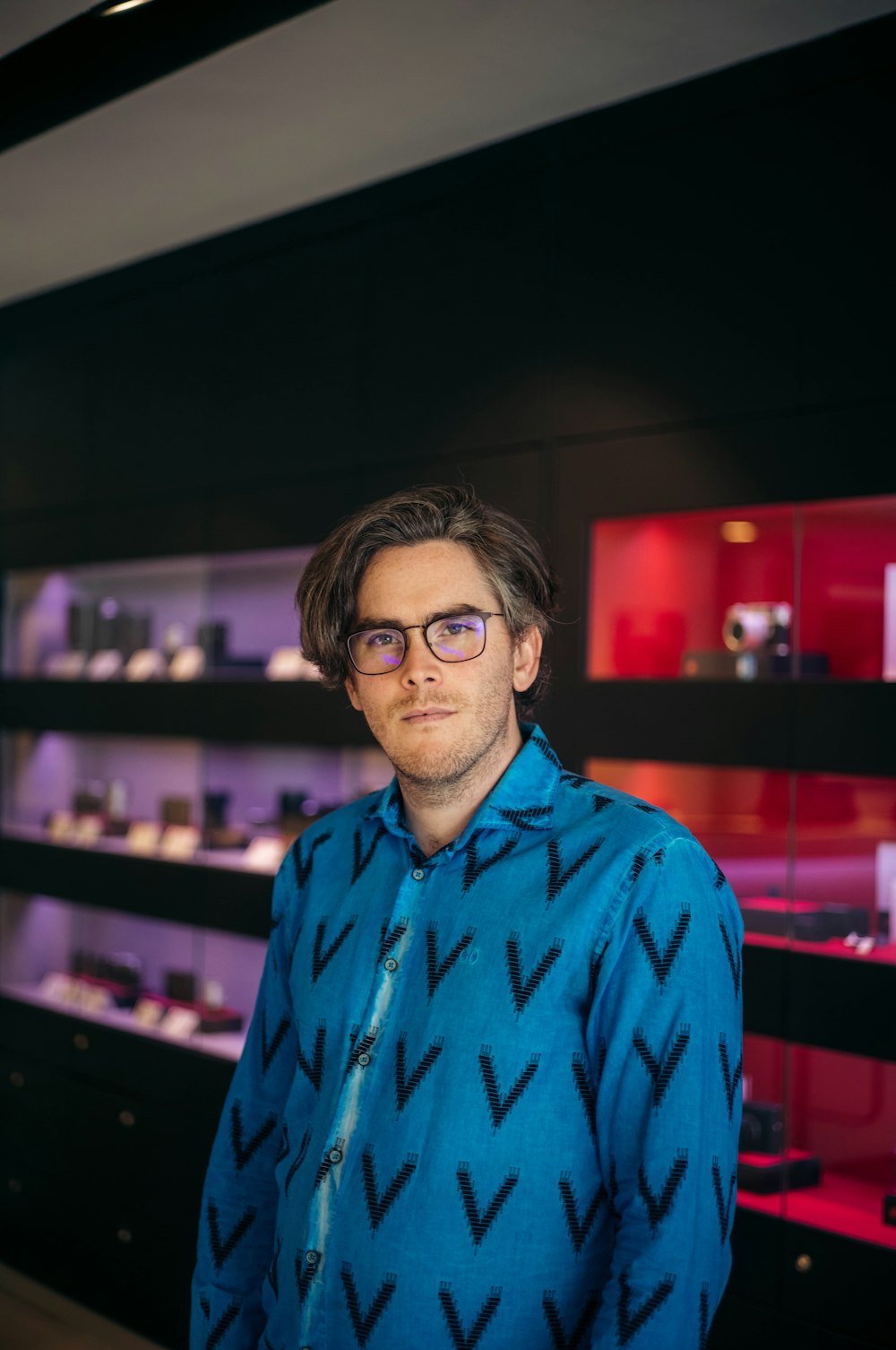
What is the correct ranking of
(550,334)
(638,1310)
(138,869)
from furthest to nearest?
(138,869) < (550,334) < (638,1310)

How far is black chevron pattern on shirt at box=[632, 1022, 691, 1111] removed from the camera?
3.89 feet

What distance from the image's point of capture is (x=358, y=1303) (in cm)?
129

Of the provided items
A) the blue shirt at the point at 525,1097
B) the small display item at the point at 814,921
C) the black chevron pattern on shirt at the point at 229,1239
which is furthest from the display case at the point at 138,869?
the blue shirt at the point at 525,1097

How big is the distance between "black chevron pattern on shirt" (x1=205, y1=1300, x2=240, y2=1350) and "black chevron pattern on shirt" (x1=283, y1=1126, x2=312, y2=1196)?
0.71 feet

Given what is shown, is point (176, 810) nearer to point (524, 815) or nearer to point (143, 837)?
point (143, 837)

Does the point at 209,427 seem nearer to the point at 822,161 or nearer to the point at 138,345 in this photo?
the point at 138,345

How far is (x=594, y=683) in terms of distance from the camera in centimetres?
280

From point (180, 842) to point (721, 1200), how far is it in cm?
300

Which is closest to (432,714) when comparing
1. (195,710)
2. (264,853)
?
(264,853)

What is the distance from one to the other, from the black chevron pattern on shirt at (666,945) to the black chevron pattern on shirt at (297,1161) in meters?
0.45

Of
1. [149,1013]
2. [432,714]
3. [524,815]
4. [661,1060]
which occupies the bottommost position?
[149,1013]

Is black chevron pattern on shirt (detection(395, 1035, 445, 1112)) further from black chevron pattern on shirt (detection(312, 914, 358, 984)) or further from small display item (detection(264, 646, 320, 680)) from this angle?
small display item (detection(264, 646, 320, 680))

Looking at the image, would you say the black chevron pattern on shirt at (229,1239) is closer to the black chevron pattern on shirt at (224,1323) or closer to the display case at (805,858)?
the black chevron pattern on shirt at (224,1323)

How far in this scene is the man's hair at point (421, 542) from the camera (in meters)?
1.47
